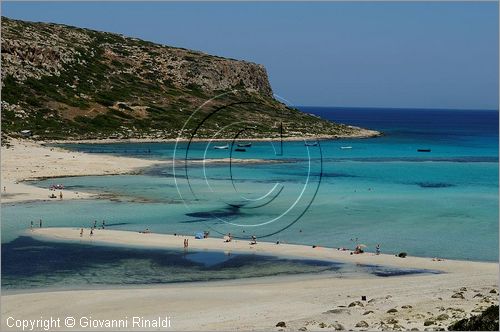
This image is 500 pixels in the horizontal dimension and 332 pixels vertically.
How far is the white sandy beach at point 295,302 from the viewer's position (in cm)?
2436

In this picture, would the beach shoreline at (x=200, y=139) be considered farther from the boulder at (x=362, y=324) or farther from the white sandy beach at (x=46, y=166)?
the boulder at (x=362, y=324)

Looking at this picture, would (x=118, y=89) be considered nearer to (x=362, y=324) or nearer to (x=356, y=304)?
(x=356, y=304)

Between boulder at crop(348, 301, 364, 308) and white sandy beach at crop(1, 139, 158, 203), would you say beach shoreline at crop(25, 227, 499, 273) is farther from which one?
white sandy beach at crop(1, 139, 158, 203)

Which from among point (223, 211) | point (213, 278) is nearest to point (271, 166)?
point (223, 211)

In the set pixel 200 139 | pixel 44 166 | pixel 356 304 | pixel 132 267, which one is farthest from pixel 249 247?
pixel 200 139

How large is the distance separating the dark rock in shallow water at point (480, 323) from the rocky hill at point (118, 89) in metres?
88.3

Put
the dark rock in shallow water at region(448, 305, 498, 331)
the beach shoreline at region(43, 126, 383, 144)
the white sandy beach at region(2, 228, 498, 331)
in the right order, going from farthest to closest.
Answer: the beach shoreline at region(43, 126, 383, 144), the white sandy beach at region(2, 228, 498, 331), the dark rock in shallow water at region(448, 305, 498, 331)

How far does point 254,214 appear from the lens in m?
51.5

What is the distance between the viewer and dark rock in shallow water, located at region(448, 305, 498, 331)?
20.7 metres

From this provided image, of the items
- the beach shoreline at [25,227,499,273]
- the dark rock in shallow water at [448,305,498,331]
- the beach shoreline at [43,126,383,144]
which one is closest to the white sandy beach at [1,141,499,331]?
the beach shoreline at [25,227,499,273]

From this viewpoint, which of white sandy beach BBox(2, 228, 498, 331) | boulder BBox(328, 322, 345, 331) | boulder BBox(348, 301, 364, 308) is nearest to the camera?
boulder BBox(328, 322, 345, 331)

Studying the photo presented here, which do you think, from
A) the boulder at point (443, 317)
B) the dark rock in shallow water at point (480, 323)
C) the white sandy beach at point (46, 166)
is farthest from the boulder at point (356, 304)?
the white sandy beach at point (46, 166)

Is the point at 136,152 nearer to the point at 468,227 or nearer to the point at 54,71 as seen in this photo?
the point at 54,71

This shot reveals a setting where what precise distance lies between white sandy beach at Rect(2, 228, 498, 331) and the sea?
208cm
